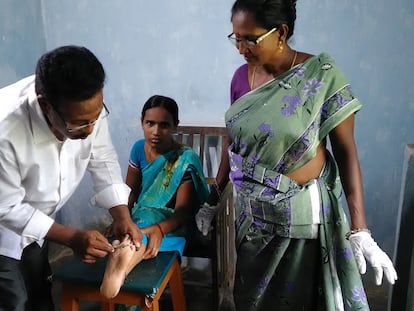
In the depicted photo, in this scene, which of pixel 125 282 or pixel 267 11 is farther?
pixel 125 282

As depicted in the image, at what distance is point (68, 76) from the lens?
0.89 meters

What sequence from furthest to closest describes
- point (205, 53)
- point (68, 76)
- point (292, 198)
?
point (205, 53)
point (292, 198)
point (68, 76)

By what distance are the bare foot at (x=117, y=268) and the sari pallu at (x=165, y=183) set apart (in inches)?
12.3

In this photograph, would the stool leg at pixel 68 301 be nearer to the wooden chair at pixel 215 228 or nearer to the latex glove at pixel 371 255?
the wooden chair at pixel 215 228

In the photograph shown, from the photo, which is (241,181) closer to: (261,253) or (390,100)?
(261,253)

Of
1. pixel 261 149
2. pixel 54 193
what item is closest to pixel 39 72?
pixel 54 193

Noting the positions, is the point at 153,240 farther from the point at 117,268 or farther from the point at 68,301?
the point at 68,301

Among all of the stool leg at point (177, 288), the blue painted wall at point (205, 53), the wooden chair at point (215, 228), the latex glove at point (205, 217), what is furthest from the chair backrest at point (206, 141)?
the stool leg at point (177, 288)

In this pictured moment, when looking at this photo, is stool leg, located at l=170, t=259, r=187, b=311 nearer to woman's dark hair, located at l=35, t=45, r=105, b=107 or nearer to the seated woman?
the seated woman

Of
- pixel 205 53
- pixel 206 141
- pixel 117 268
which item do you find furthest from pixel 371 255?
pixel 205 53

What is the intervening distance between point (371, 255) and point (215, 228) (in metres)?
0.63

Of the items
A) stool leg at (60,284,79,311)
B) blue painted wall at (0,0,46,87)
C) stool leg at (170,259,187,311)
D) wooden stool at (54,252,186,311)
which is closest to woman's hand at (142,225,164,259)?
wooden stool at (54,252,186,311)

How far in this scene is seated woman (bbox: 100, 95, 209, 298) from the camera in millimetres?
1551

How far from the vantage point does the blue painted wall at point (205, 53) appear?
1.77 meters
